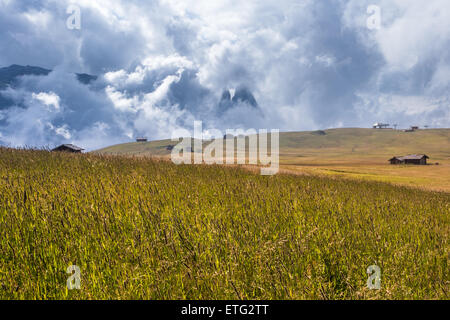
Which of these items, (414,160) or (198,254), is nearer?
(198,254)

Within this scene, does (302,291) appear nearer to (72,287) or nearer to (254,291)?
(254,291)

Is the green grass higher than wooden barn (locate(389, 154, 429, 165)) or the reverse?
the reverse

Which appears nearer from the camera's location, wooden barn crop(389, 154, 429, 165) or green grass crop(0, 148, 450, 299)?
green grass crop(0, 148, 450, 299)

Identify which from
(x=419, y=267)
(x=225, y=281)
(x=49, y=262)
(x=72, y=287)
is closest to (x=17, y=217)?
(x=49, y=262)

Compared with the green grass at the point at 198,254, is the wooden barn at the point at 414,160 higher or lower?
higher

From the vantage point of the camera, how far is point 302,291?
220 cm

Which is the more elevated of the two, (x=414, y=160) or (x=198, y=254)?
(x=414, y=160)

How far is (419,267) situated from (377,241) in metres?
0.47

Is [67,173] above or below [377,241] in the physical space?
above

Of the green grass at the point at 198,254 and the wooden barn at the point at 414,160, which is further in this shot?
the wooden barn at the point at 414,160

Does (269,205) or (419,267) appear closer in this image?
(419,267)
